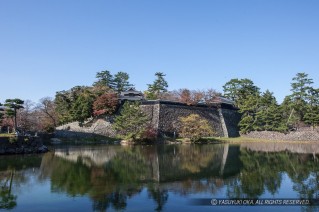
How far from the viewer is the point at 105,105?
38281 mm

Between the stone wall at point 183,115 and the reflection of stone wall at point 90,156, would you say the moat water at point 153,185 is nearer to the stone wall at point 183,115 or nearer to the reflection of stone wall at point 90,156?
the reflection of stone wall at point 90,156

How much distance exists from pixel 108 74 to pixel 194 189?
49206mm

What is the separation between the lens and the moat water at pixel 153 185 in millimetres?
9094

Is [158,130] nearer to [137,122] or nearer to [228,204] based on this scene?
[137,122]

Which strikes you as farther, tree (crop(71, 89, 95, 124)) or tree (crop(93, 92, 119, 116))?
tree (crop(71, 89, 95, 124))

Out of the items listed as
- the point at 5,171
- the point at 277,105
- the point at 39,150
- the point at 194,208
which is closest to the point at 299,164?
the point at 194,208

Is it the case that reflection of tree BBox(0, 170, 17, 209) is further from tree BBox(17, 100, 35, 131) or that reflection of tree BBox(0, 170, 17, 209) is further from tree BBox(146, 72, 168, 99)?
tree BBox(146, 72, 168, 99)

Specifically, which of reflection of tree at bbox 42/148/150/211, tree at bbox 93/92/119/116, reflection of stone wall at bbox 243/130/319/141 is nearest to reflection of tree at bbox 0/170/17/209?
reflection of tree at bbox 42/148/150/211

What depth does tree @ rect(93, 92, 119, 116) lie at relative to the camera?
125 ft

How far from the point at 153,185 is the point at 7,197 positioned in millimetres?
5221

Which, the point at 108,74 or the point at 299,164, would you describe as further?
the point at 108,74

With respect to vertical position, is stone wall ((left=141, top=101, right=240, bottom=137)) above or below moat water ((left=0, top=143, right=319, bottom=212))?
above

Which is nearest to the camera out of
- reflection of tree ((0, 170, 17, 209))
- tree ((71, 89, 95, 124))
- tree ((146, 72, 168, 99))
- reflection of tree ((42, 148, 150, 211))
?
reflection of tree ((0, 170, 17, 209))

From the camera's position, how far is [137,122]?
109 ft
